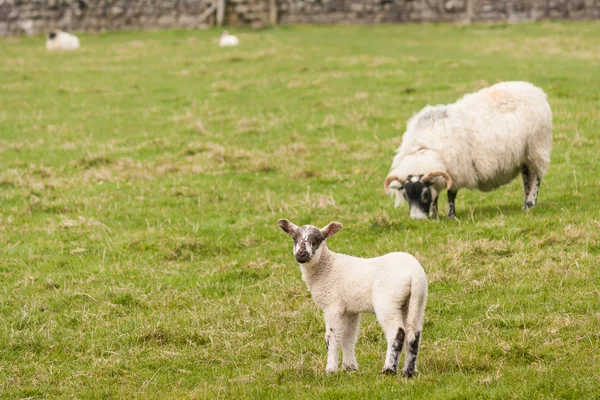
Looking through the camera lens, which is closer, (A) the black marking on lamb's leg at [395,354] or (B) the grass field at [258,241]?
(A) the black marking on lamb's leg at [395,354]

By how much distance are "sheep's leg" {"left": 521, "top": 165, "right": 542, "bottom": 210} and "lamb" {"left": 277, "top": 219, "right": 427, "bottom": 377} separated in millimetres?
5696

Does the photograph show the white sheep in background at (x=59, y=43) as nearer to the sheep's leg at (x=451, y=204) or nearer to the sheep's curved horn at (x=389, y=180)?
the sheep's curved horn at (x=389, y=180)

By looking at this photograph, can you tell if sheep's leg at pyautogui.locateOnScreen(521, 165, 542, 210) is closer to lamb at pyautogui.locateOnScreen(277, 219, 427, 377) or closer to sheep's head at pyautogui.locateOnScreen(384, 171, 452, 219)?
sheep's head at pyautogui.locateOnScreen(384, 171, 452, 219)

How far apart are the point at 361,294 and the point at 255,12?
35.4 meters

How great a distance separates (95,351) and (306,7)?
112ft

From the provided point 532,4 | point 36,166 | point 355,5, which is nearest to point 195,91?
point 36,166

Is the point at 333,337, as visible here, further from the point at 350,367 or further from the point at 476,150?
the point at 476,150

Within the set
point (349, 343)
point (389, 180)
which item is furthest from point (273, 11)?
point (349, 343)

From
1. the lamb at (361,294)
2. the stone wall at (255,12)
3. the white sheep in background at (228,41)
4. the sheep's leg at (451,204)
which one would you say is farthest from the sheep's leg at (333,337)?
the stone wall at (255,12)

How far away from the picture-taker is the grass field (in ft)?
22.1

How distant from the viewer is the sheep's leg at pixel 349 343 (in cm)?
656

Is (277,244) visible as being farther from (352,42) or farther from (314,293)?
(352,42)

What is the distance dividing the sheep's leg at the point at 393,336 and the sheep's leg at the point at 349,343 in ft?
1.74

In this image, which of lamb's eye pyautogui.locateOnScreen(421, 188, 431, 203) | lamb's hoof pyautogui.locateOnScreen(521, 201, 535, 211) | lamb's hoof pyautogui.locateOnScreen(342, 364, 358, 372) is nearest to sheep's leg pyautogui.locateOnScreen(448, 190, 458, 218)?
lamb's eye pyautogui.locateOnScreen(421, 188, 431, 203)
